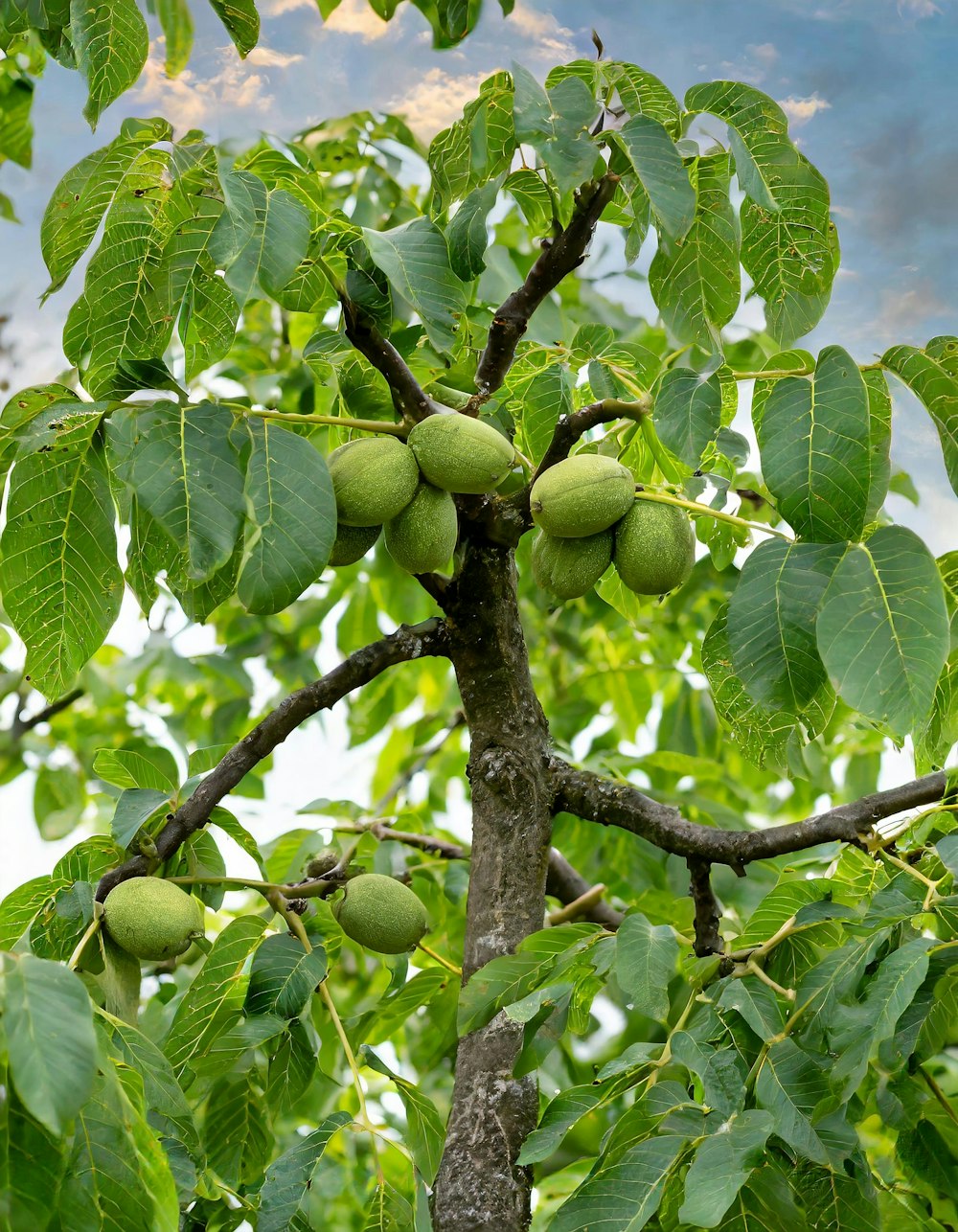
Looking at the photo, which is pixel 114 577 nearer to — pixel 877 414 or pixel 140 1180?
pixel 140 1180

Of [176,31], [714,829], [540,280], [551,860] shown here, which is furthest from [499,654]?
[176,31]

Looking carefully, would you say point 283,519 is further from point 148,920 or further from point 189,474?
point 148,920

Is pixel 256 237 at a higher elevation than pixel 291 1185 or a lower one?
higher

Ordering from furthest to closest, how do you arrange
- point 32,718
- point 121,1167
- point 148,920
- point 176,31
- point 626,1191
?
point 32,718, point 176,31, point 148,920, point 626,1191, point 121,1167

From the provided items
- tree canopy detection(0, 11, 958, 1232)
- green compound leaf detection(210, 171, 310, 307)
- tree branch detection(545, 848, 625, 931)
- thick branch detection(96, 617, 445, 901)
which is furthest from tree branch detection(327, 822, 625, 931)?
green compound leaf detection(210, 171, 310, 307)

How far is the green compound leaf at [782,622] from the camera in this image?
1196mm

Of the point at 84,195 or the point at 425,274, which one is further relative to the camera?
the point at 84,195

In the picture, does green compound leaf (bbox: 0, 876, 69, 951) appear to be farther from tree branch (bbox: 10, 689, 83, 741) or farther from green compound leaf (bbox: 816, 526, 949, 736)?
tree branch (bbox: 10, 689, 83, 741)

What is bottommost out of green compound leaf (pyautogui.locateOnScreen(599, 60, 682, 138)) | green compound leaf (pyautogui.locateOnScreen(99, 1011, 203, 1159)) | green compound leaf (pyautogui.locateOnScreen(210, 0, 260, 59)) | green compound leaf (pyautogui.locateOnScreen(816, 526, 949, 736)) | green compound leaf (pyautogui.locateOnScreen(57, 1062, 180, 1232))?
green compound leaf (pyautogui.locateOnScreen(57, 1062, 180, 1232))

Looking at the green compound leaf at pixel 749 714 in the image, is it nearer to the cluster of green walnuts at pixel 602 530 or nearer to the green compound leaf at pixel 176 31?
the cluster of green walnuts at pixel 602 530

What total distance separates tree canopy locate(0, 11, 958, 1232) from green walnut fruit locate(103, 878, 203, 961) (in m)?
0.03

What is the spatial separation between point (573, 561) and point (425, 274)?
382 mm

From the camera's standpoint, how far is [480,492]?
54.0 inches

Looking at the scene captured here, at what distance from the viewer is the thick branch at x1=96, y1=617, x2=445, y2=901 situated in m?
1.47
